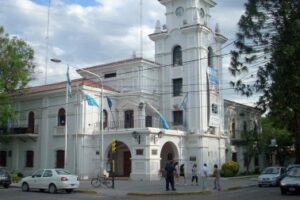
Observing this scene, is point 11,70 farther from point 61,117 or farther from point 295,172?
point 295,172

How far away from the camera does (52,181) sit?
2858 centimetres

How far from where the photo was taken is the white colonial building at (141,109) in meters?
43.1

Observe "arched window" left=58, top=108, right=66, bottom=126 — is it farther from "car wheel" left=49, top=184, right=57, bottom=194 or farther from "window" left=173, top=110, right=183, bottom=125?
"car wheel" left=49, top=184, right=57, bottom=194

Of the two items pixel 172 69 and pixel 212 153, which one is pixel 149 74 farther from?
pixel 212 153

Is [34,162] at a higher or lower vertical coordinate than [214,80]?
lower

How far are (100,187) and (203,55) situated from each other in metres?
20.3

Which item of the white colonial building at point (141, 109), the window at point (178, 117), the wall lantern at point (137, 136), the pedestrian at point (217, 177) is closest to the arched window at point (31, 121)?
the white colonial building at point (141, 109)

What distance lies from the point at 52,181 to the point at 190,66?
2266 cm

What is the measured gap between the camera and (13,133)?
155 feet

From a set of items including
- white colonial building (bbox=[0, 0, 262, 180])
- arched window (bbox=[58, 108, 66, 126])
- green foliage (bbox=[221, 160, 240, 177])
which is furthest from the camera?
green foliage (bbox=[221, 160, 240, 177])

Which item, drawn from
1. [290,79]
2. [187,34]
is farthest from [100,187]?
[187,34]

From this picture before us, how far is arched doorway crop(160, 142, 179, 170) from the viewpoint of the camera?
44.6 metres

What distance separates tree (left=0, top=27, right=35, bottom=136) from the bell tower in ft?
46.6

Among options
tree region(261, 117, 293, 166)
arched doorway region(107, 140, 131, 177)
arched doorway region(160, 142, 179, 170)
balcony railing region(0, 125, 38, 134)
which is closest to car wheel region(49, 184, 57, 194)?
arched doorway region(107, 140, 131, 177)
